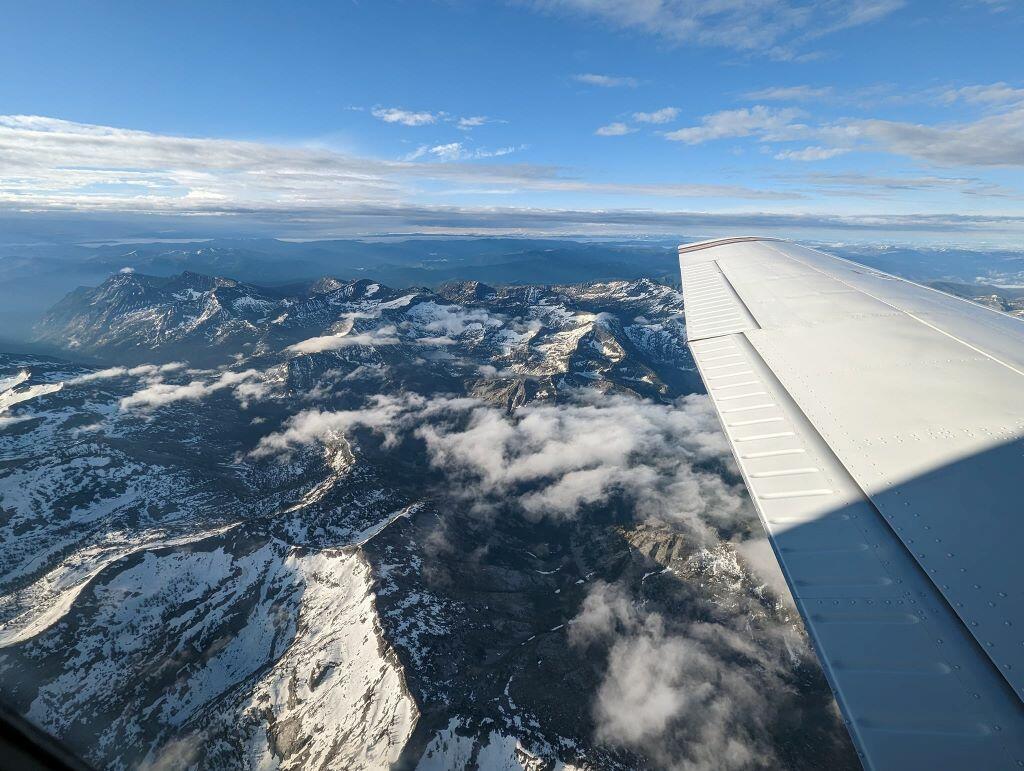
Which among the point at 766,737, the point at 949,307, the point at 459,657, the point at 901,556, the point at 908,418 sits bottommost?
the point at 766,737

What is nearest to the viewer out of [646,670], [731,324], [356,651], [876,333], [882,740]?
[882,740]

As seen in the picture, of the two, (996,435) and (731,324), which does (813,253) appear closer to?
(731,324)

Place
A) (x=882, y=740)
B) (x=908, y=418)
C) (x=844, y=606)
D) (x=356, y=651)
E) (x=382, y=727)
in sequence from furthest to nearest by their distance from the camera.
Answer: (x=356, y=651), (x=382, y=727), (x=908, y=418), (x=844, y=606), (x=882, y=740)

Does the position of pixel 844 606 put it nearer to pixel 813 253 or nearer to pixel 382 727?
pixel 813 253

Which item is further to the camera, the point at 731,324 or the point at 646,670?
the point at 646,670

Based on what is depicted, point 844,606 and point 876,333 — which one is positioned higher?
point 876,333

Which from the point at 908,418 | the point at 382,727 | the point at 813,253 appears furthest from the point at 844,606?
the point at 382,727

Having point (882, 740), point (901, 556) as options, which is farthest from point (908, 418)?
point (882, 740)
